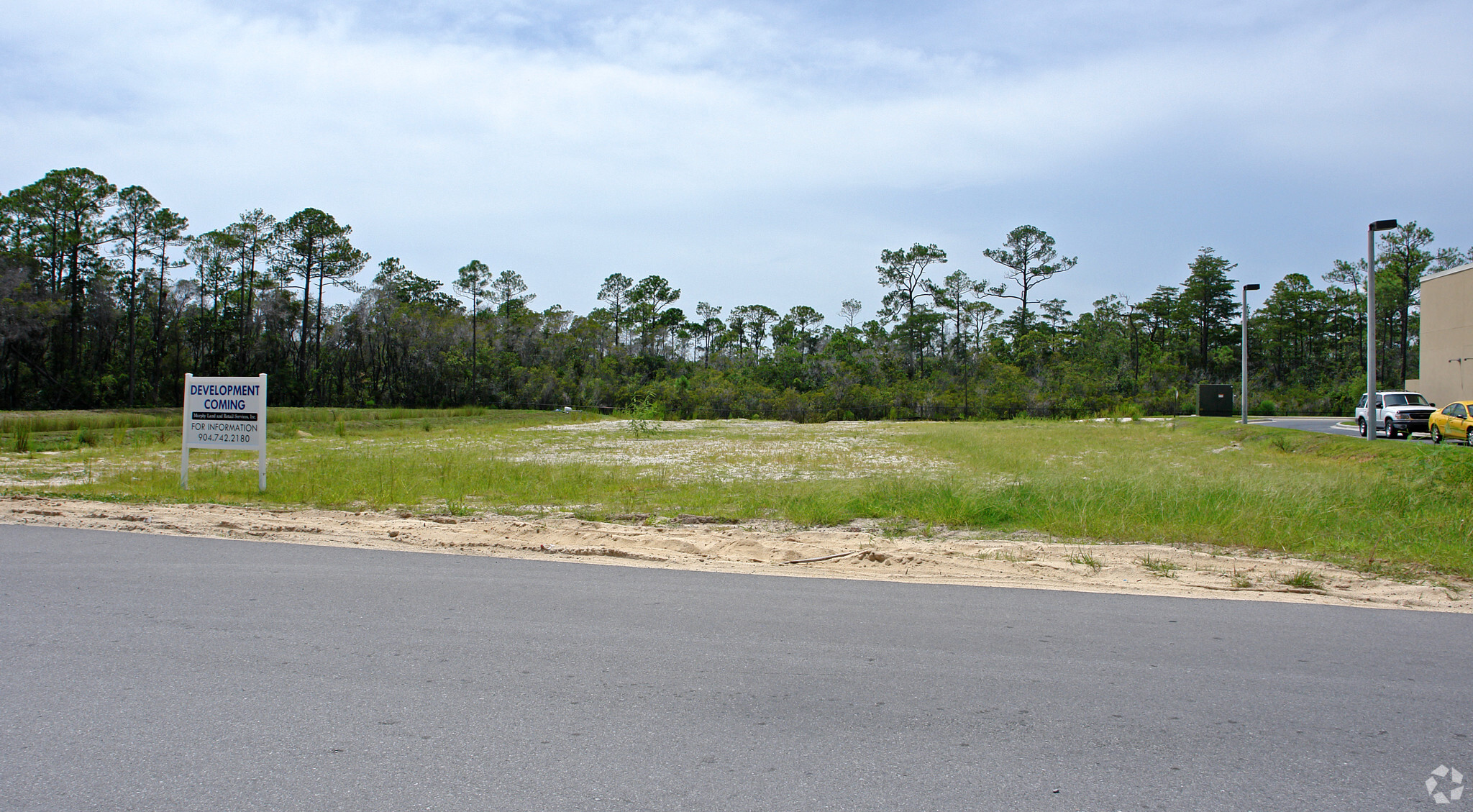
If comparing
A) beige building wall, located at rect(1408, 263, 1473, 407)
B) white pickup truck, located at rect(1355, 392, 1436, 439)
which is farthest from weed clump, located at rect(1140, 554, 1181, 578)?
beige building wall, located at rect(1408, 263, 1473, 407)

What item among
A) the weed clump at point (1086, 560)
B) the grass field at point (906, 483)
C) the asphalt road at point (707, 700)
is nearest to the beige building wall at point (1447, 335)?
the grass field at point (906, 483)

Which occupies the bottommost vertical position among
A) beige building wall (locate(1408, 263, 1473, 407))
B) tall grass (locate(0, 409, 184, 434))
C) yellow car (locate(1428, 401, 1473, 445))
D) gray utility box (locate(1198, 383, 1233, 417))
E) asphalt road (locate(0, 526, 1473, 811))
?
asphalt road (locate(0, 526, 1473, 811))

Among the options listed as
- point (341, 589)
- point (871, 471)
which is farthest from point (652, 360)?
point (341, 589)

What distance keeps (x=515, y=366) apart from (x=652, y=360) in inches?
534

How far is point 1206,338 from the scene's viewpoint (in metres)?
81.6

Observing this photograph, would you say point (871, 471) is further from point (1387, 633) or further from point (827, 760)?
point (827, 760)

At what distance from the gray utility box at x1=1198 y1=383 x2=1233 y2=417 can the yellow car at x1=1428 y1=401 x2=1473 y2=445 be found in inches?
1048

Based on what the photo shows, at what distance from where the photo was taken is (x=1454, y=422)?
23.8m

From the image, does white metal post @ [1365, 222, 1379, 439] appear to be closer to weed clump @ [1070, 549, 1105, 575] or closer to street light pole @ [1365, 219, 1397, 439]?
street light pole @ [1365, 219, 1397, 439]

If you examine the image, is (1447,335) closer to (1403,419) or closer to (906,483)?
(1403,419)

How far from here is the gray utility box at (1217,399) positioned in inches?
1993

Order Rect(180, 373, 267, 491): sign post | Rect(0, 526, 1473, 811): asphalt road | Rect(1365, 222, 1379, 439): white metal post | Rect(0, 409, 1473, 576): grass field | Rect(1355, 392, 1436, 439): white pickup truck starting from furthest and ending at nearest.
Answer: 1. Rect(1355, 392, 1436, 439): white pickup truck
2. Rect(1365, 222, 1379, 439): white metal post
3. Rect(180, 373, 267, 491): sign post
4. Rect(0, 409, 1473, 576): grass field
5. Rect(0, 526, 1473, 811): asphalt road

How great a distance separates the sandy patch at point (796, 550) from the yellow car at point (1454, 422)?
21.0m

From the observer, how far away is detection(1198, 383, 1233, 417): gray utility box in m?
50.6
